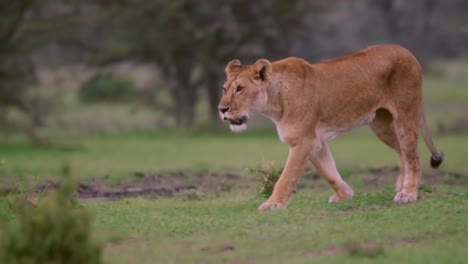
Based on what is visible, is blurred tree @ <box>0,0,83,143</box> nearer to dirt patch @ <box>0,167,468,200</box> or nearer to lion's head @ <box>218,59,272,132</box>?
dirt patch @ <box>0,167,468,200</box>

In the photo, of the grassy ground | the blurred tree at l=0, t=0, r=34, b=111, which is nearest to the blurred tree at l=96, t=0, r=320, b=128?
the blurred tree at l=0, t=0, r=34, b=111

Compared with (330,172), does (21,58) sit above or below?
above

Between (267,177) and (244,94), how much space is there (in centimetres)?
142

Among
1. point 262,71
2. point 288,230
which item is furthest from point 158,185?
point 288,230

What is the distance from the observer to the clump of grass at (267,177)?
431 inches

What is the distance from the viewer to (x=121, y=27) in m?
26.6

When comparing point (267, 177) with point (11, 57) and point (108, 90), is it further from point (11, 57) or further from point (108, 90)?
point (108, 90)

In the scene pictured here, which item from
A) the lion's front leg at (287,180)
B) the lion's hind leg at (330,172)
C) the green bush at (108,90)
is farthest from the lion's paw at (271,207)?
the green bush at (108,90)

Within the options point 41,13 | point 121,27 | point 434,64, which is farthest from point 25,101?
point 434,64

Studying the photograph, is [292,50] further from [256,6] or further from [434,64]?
[434,64]

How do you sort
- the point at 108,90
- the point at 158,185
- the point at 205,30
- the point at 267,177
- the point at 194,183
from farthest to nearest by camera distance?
the point at 108,90 → the point at 205,30 → the point at 194,183 → the point at 158,185 → the point at 267,177

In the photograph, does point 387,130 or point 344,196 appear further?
point 387,130

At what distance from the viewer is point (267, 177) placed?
36.0 feet

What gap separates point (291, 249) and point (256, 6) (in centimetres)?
1890
